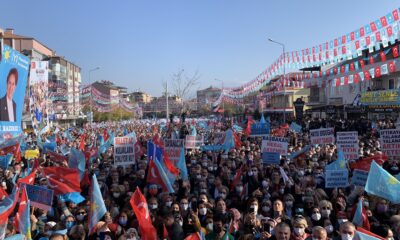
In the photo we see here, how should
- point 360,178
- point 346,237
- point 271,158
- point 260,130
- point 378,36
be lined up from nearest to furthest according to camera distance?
point 346,237
point 360,178
point 271,158
point 378,36
point 260,130

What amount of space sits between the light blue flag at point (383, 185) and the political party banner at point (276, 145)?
4.83 m

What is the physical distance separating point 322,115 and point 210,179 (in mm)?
38153

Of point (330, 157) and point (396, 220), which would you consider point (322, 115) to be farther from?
point (396, 220)

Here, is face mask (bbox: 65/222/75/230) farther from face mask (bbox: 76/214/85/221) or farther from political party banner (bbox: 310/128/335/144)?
political party banner (bbox: 310/128/335/144)

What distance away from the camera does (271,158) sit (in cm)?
1173

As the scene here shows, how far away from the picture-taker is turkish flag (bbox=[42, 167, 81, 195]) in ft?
28.0

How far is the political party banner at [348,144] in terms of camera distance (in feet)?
35.8

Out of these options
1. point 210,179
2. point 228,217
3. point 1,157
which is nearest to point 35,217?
point 228,217

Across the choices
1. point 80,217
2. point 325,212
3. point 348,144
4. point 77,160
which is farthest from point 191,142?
point 325,212

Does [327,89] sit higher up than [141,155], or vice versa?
[327,89]

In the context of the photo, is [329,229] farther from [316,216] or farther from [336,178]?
[336,178]

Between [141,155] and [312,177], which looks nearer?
[312,177]

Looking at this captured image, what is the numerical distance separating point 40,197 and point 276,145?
6742mm

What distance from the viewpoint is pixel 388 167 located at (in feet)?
35.1
